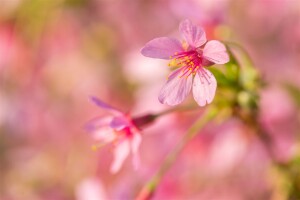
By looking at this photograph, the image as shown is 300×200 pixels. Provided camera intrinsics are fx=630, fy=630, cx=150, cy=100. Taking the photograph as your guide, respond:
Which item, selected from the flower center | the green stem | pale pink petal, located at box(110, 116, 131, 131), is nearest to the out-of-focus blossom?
the green stem

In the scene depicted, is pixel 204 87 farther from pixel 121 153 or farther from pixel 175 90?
pixel 121 153

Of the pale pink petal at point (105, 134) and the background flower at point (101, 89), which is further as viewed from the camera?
the background flower at point (101, 89)

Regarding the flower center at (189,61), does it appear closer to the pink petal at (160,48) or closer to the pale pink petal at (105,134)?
the pink petal at (160,48)

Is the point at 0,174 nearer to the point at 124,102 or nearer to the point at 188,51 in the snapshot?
the point at 124,102

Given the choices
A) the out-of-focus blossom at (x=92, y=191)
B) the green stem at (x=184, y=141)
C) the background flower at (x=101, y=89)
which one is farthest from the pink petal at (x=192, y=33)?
the background flower at (x=101, y=89)

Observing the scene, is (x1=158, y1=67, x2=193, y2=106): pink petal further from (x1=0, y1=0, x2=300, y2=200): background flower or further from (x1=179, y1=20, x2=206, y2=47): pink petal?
(x1=0, y1=0, x2=300, y2=200): background flower

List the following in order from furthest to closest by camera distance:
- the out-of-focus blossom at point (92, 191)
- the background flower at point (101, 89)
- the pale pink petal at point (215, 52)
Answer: the background flower at point (101, 89), the out-of-focus blossom at point (92, 191), the pale pink petal at point (215, 52)

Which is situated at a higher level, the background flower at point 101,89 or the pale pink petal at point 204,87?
the background flower at point 101,89
